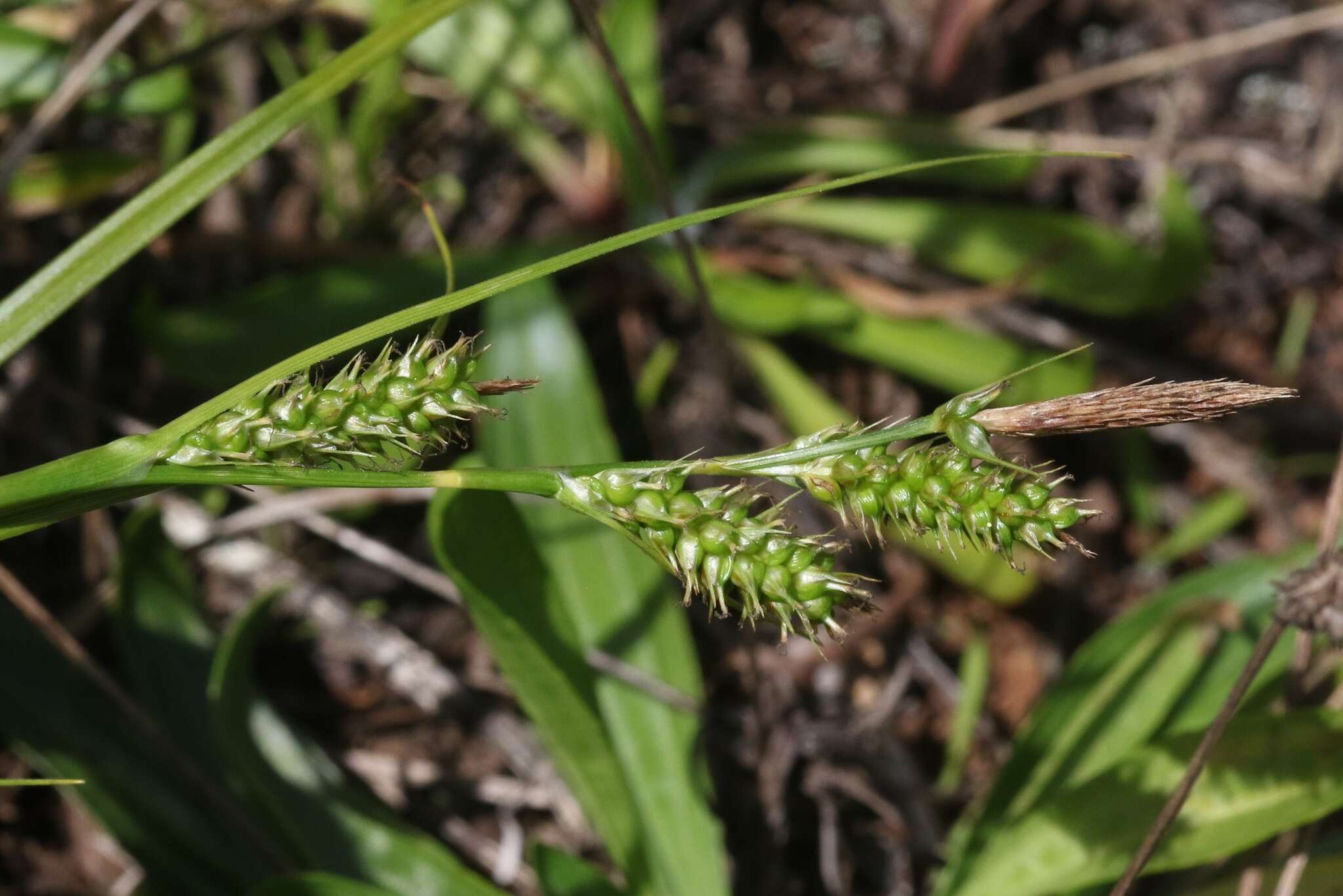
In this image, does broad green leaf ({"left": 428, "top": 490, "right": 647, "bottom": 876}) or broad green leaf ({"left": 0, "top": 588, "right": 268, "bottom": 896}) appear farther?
broad green leaf ({"left": 0, "top": 588, "right": 268, "bottom": 896})

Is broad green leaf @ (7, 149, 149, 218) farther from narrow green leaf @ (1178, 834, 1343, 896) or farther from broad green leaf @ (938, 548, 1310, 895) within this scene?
narrow green leaf @ (1178, 834, 1343, 896)

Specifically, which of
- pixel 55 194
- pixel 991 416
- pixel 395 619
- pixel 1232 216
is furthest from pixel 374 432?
pixel 1232 216

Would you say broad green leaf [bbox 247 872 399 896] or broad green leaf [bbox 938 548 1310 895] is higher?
broad green leaf [bbox 247 872 399 896]

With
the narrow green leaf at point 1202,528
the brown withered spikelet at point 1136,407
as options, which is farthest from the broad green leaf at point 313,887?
the narrow green leaf at point 1202,528

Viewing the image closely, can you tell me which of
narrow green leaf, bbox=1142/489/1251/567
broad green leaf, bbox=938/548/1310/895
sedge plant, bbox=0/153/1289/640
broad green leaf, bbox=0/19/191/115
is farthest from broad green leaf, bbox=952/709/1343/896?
broad green leaf, bbox=0/19/191/115

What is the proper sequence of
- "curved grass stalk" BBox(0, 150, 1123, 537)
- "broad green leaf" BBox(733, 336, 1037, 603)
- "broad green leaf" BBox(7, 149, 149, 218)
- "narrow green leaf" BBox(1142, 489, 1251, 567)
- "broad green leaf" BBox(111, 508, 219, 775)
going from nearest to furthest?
1. "curved grass stalk" BBox(0, 150, 1123, 537)
2. "broad green leaf" BBox(111, 508, 219, 775)
3. "broad green leaf" BBox(7, 149, 149, 218)
4. "broad green leaf" BBox(733, 336, 1037, 603)
5. "narrow green leaf" BBox(1142, 489, 1251, 567)

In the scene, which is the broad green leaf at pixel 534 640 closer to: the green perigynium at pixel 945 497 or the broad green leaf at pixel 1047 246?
the green perigynium at pixel 945 497
